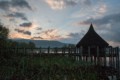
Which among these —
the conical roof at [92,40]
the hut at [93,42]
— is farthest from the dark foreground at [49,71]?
the conical roof at [92,40]

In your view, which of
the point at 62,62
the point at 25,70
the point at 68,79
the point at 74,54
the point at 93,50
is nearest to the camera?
the point at 68,79

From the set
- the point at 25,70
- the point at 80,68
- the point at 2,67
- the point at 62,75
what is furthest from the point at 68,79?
the point at 2,67

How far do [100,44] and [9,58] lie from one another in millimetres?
14267

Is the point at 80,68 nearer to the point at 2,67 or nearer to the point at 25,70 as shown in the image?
the point at 25,70

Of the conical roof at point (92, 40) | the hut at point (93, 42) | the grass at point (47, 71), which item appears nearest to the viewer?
the grass at point (47, 71)

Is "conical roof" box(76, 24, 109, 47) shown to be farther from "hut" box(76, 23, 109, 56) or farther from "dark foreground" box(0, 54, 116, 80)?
"dark foreground" box(0, 54, 116, 80)

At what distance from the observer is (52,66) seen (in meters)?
28.8

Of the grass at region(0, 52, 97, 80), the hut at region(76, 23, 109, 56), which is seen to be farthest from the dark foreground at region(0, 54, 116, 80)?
the hut at region(76, 23, 109, 56)

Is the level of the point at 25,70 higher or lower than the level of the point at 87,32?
lower

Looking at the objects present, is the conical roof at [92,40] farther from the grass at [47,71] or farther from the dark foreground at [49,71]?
the grass at [47,71]

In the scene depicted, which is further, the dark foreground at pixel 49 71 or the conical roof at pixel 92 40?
the conical roof at pixel 92 40

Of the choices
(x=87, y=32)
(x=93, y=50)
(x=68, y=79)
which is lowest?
(x=68, y=79)

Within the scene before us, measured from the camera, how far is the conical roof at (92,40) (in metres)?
42.3

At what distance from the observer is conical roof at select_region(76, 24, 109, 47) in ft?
139
